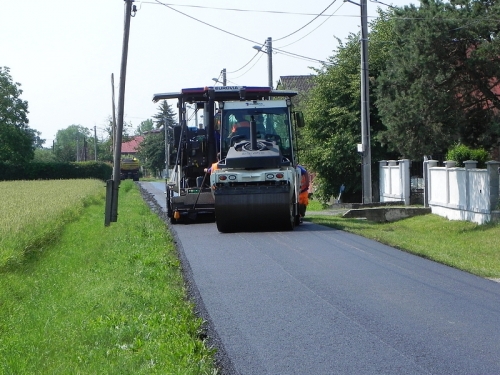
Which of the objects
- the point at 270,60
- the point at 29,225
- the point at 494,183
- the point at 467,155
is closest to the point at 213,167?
the point at 29,225

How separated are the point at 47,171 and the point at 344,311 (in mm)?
77268

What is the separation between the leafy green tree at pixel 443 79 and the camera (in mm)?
28688

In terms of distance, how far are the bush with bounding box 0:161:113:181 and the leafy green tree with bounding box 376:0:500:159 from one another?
2265 inches

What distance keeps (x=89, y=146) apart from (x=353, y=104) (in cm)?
12849

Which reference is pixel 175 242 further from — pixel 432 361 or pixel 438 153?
pixel 438 153

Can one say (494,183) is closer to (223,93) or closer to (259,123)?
(259,123)

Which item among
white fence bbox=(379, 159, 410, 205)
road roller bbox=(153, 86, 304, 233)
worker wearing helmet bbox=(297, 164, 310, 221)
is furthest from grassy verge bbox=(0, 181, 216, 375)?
white fence bbox=(379, 159, 410, 205)

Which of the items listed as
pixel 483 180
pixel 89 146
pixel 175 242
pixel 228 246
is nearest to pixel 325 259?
pixel 228 246

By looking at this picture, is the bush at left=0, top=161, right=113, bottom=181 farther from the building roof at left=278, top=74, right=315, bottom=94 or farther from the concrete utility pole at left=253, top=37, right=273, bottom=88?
the concrete utility pole at left=253, top=37, right=273, bottom=88

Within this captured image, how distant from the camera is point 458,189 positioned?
25.8 meters

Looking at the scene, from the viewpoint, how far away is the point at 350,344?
773 cm

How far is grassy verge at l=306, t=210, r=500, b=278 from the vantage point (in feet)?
47.4

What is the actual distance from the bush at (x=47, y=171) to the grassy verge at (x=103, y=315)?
65843 millimetres

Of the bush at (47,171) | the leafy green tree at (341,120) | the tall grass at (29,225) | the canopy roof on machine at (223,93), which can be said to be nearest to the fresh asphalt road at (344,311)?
the tall grass at (29,225)
